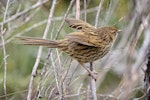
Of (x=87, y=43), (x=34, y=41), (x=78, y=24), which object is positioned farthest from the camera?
(x=78, y=24)

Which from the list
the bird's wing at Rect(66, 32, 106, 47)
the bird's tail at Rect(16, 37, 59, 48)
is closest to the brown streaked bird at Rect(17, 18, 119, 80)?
the bird's wing at Rect(66, 32, 106, 47)

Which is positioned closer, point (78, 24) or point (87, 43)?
point (87, 43)

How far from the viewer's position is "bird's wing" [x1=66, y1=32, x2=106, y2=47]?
132 inches

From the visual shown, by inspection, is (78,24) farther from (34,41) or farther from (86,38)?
(34,41)

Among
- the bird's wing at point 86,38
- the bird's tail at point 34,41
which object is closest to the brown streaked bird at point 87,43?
the bird's wing at point 86,38

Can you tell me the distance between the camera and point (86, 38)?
140 inches

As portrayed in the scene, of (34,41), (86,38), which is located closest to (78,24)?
(86,38)

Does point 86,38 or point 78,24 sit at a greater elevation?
point 78,24

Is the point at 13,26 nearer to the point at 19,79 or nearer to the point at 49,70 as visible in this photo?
the point at 19,79

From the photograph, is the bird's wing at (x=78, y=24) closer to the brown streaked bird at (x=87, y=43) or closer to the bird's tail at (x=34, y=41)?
the brown streaked bird at (x=87, y=43)

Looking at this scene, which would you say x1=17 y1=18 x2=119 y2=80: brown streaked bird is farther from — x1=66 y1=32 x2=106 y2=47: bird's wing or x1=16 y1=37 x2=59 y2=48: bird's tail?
x1=16 y1=37 x2=59 y2=48: bird's tail

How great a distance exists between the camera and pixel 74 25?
3.69 m

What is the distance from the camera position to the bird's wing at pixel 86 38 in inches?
132

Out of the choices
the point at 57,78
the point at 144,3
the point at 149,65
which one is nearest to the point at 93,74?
the point at 57,78
